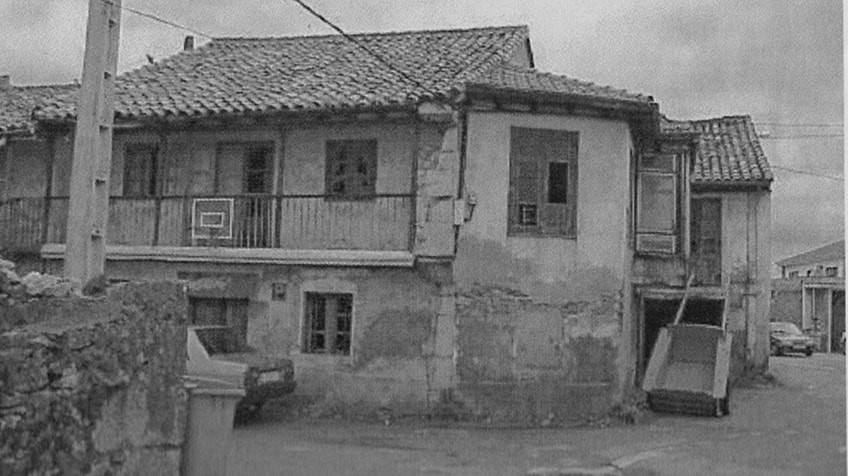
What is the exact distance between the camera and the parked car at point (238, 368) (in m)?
12.9

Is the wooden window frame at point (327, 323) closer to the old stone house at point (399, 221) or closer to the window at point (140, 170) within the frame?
the old stone house at point (399, 221)

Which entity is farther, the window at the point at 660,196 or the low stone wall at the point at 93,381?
the window at the point at 660,196

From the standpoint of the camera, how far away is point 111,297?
6496 millimetres

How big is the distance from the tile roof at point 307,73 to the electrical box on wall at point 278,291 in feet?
9.31

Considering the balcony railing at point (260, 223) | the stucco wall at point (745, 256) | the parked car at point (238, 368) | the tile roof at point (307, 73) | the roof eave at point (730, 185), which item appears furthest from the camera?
the stucco wall at point (745, 256)

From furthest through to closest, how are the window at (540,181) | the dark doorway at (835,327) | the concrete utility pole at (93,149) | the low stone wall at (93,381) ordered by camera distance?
the dark doorway at (835,327)
the window at (540,181)
the concrete utility pole at (93,149)
the low stone wall at (93,381)

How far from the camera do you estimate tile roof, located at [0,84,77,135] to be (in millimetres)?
17562

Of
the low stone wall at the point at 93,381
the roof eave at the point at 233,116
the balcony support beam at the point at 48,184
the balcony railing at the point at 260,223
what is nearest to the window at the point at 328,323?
the balcony railing at the point at 260,223

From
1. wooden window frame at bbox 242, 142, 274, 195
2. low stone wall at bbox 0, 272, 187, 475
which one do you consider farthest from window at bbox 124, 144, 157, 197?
low stone wall at bbox 0, 272, 187, 475

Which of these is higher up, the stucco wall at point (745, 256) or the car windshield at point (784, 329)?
the stucco wall at point (745, 256)

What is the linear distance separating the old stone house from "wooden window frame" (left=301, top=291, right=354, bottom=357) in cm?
3

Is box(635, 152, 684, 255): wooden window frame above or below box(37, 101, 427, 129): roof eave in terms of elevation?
below

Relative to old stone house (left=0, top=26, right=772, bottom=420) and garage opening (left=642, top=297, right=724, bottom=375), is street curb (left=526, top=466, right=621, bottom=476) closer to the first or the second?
old stone house (left=0, top=26, right=772, bottom=420)

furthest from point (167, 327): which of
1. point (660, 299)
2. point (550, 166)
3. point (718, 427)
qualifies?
point (660, 299)
